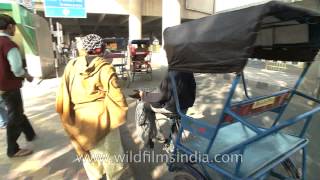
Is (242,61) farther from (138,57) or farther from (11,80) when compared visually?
(138,57)

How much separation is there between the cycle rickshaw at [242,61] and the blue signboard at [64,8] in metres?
12.0

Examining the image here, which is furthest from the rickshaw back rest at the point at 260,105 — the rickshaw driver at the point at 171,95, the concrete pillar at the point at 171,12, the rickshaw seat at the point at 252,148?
the concrete pillar at the point at 171,12

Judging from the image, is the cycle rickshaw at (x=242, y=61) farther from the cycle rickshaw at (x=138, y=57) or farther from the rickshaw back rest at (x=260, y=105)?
the cycle rickshaw at (x=138, y=57)

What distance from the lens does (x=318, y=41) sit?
2.82 metres

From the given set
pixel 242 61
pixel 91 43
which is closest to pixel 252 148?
pixel 242 61

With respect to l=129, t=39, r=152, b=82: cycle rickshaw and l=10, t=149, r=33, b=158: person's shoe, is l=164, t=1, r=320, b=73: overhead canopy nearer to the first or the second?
l=10, t=149, r=33, b=158: person's shoe

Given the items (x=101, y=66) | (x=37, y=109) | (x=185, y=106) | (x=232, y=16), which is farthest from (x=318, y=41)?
(x=37, y=109)

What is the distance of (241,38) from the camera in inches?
80.0

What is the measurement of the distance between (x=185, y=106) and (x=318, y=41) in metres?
1.72

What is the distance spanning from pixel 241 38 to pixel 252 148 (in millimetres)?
1366

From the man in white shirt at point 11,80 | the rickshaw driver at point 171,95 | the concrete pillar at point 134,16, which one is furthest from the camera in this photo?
the concrete pillar at point 134,16

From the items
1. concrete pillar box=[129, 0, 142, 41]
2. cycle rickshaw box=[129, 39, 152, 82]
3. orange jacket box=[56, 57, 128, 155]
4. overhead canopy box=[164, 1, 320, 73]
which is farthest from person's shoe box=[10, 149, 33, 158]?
concrete pillar box=[129, 0, 142, 41]

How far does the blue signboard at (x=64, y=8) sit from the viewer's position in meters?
13.2

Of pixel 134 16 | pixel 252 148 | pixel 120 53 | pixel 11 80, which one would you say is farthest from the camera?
pixel 134 16
